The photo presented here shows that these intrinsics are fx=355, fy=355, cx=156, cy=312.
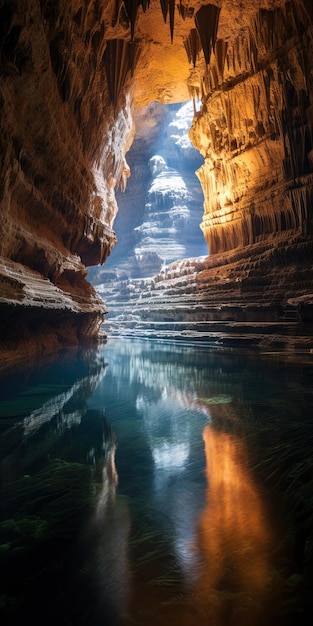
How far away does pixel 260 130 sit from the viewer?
18562 mm

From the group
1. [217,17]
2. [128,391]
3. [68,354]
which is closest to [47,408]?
[128,391]

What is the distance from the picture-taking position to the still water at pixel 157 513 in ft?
6.32

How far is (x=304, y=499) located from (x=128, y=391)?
17.4 feet

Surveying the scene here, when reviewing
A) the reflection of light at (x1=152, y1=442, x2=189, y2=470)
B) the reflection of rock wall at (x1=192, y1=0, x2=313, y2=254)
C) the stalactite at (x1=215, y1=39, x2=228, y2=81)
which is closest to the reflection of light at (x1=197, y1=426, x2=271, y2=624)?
the reflection of light at (x1=152, y1=442, x2=189, y2=470)

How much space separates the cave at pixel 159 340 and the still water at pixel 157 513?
0.7 inches

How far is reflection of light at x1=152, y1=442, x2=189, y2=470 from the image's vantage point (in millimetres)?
3926

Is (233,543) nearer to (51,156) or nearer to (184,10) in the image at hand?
(51,156)

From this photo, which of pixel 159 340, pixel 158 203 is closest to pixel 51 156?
pixel 159 340

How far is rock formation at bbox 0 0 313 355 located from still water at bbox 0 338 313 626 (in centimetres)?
500

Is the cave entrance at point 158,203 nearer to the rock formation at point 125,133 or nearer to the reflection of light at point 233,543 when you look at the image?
the rock formation at point 125,133

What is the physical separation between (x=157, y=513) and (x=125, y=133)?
2161 centimetres

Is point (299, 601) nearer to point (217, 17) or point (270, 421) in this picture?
point (270, 421)

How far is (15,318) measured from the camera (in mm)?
10555

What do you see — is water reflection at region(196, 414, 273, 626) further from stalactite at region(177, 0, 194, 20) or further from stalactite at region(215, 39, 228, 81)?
stalactite at region(215, 39, 228, 81)
